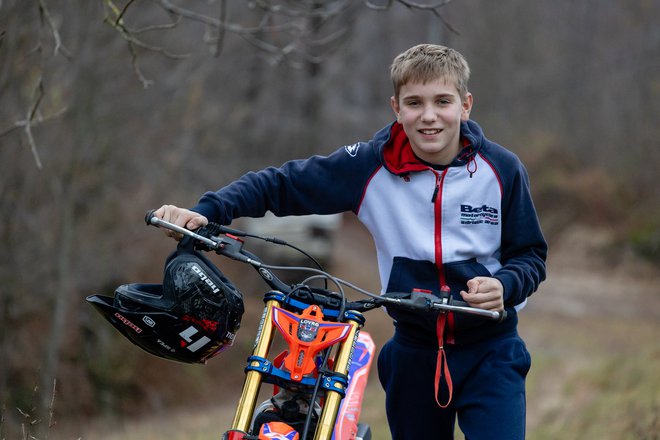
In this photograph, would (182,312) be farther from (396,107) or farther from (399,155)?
(396,107)

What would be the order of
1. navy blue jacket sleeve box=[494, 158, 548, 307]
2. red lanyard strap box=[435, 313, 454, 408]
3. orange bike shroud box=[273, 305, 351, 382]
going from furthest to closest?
navy blue jacket sleeve box=[494, 158, 548, 307]
red lanyard strap box=[435, 313, 454, 408]
orange bike shroud box=[273, 305, 351, 382]

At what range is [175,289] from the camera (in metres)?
3.64

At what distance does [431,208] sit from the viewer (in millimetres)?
4402

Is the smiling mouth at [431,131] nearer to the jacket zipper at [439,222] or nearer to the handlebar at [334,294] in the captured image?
the jacket zipper at [439,222]

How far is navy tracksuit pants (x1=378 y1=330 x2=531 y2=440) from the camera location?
13.8 feet

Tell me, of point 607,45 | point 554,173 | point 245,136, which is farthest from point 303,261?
point 607,45

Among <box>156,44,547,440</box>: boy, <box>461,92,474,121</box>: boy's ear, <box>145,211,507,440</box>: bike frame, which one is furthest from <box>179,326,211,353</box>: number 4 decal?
<box>461,92,474,121</box>: boy's ear

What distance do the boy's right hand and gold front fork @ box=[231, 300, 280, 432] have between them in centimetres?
47

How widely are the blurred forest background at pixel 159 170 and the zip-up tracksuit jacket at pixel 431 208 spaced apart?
1.51 meters

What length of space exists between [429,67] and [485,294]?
1.10m

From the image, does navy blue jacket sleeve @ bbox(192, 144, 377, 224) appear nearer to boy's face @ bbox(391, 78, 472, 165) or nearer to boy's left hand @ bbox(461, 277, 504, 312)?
boy's face @ bbox(391, 78, 472, 165)

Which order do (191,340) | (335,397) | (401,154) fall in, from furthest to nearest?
(401,154), (191,340), (335,397)

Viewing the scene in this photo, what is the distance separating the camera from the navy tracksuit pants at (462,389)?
4.21 m

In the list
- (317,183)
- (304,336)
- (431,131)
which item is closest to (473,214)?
(431,131)
